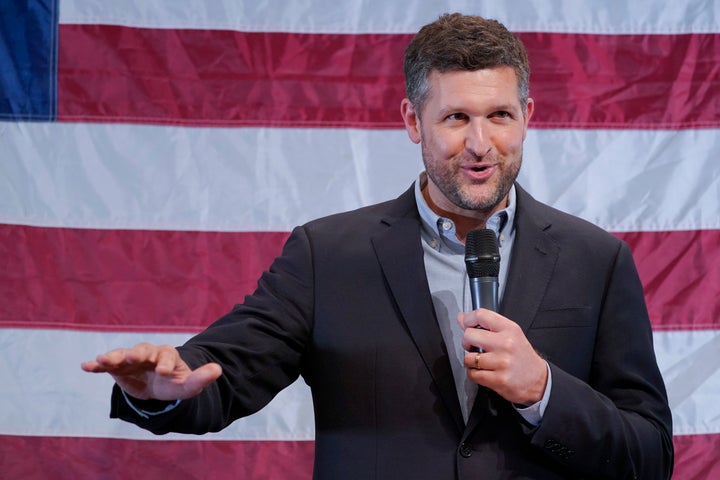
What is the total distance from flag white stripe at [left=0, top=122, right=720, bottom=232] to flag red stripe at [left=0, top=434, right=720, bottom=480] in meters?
0.59

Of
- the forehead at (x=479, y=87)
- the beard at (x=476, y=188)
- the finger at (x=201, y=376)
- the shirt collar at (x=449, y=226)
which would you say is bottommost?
the finger at (x=201, y=376)

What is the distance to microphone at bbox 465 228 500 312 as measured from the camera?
120 centimetres

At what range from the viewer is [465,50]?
1.41m

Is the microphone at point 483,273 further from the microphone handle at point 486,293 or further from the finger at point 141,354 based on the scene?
the finger at point 141,354

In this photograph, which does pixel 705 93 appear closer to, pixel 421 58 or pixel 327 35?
pixel 327 35

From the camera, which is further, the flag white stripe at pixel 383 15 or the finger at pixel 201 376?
the flag white stripe at pixel 383 15

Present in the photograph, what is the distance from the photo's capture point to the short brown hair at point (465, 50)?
141cm

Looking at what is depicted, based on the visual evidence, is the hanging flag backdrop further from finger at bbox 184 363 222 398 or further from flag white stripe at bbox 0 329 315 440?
finger at bbox 184 363 222 398

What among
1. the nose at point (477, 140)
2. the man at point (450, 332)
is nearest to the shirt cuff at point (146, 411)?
the man at point (450, 332)

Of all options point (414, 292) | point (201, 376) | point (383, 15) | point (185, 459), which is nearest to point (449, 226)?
point (414, 292)

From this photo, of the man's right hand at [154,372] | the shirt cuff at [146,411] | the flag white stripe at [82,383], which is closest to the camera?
the man's right hand at [154,372]

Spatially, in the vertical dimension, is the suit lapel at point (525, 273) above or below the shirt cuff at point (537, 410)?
above

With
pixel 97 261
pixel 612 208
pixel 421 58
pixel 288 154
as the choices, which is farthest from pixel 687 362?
pixel 97 261

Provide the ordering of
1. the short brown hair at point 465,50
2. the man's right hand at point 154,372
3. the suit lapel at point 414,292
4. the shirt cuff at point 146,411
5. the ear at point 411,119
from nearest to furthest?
the man's right hand at point 154,372, the shirt cuff at point 146,411, the suit lapel at point 414,292, the short brown hair at point 465,50, the ear at point 411,119
